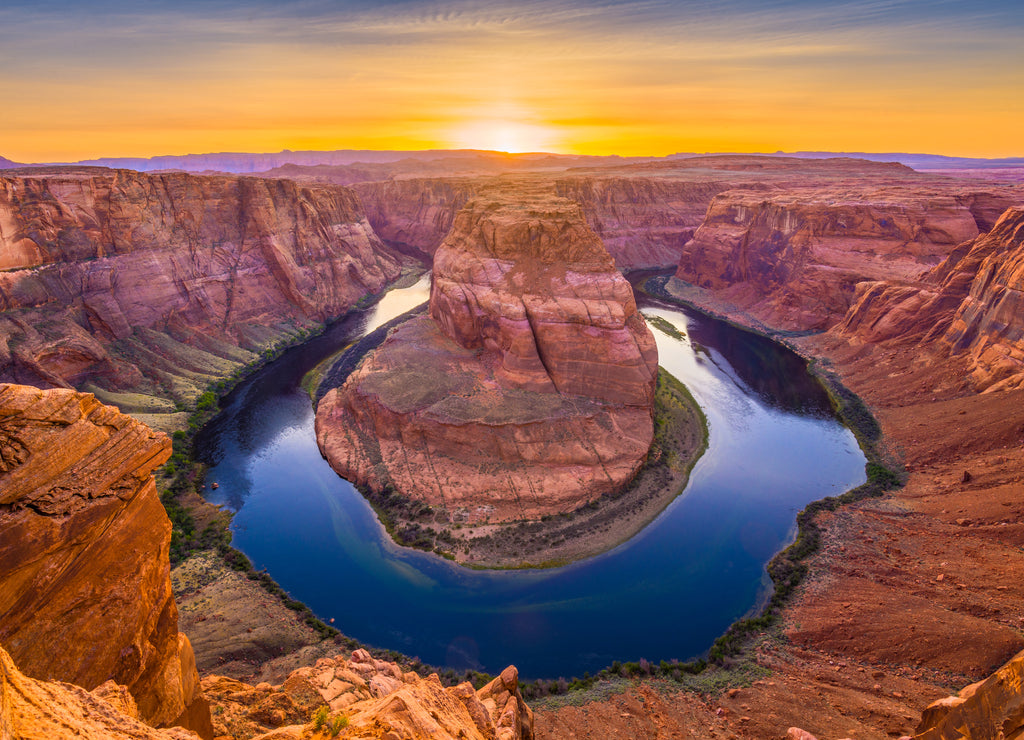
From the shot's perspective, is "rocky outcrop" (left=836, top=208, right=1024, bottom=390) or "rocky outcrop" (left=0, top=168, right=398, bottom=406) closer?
"rocky outcrop" (left=836, top=208, right=1024, bottom=390)

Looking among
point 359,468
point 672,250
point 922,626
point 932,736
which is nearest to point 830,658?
point 922,626

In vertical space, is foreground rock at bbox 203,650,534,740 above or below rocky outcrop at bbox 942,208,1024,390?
below

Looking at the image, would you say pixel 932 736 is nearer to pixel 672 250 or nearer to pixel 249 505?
pixel 249 505

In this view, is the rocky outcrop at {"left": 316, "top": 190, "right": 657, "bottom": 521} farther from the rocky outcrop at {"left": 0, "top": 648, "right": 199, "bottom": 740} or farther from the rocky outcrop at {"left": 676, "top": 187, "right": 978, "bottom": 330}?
the rocky outcrop at {"left": 676, "top": 187, "right": 978, "bottom": 330}

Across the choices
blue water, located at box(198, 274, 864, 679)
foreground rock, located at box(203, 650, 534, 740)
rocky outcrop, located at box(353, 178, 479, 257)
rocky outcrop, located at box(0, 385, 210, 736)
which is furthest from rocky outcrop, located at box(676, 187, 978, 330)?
rocky outcrop, located at box(0, 385, 210, 736)

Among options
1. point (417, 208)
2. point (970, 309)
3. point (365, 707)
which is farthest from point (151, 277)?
point (417, 208)

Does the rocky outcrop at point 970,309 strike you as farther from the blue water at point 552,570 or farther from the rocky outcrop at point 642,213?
the rocky outcrop at point 642,213

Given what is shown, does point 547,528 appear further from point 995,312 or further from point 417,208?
point 417,208
